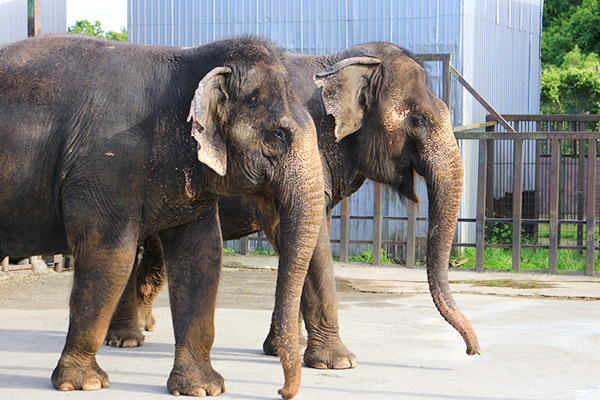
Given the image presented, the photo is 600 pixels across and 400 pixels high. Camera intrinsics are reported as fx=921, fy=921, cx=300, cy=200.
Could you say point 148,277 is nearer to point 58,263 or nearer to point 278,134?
point 278,134

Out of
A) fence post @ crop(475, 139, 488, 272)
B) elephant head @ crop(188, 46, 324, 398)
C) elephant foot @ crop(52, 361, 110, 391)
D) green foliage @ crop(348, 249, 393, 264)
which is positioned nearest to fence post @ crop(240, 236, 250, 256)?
A: green foliage @ crop(348, 249, 393, 264)

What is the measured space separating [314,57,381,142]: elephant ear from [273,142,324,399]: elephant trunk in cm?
164

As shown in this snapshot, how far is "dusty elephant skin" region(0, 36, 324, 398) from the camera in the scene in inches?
198

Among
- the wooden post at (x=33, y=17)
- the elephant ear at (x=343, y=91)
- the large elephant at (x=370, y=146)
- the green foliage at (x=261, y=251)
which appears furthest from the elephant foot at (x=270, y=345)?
the green foliage at (x=261, y=251)

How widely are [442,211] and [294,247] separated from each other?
187cm

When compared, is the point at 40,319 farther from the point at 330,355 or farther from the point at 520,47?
the point at 520,47

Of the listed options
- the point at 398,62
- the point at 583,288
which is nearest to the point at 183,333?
the point at 398,62

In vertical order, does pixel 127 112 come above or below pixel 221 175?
above

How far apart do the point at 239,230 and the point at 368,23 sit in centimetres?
864

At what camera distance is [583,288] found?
11227mm

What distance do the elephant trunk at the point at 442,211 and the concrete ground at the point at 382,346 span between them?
22.0 inches

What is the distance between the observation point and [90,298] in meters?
5.24

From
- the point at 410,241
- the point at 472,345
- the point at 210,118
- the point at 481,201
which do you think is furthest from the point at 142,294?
the point at 481,201

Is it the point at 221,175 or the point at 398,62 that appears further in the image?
the point at 398,62
